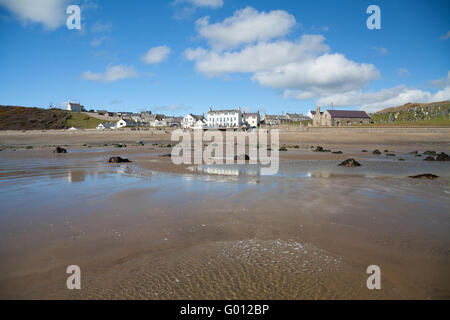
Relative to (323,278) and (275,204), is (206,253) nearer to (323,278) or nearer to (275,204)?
(323,278)

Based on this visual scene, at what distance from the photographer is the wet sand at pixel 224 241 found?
9.93ft

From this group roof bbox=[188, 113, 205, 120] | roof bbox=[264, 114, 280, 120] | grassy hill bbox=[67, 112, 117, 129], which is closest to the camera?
grassy hill bbox=[67, 112, 117, 129]

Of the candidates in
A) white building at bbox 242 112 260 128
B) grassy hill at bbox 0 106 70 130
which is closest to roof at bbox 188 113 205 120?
white building at bbox 242 112 260 128

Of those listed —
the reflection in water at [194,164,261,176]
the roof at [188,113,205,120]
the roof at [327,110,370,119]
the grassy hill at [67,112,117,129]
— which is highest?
the roof at [188,113,205,120]

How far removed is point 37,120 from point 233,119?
63709mm

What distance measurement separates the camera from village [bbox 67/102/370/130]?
3159 inches

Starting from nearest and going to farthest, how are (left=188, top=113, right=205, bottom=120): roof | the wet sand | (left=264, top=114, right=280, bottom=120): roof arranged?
the wet sand, (left=188, top=113, right=205, bottom=120): roof, (left=264, top=114, right=280, bottom=120): roof

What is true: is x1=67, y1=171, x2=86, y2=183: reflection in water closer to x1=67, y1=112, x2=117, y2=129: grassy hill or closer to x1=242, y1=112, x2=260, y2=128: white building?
x1=67, y1=112, x2=117, y2=129: grassy hill

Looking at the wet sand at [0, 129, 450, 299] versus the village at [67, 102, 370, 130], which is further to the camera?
the village at [67, 102, 370, 130]

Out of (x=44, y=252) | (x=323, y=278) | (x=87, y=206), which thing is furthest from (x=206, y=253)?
(x=87, y=206)

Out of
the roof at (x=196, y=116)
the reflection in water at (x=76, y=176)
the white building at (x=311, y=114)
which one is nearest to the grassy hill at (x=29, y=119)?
the roof at (x=196, y=116)

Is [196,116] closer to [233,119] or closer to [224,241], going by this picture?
[233,119]

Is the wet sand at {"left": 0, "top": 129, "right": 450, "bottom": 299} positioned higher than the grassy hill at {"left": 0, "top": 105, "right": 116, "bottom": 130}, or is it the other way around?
the grassy hill at {"left": 0, "top": 105, "right": 116, "bottom": 130}

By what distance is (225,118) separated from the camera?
343ft
